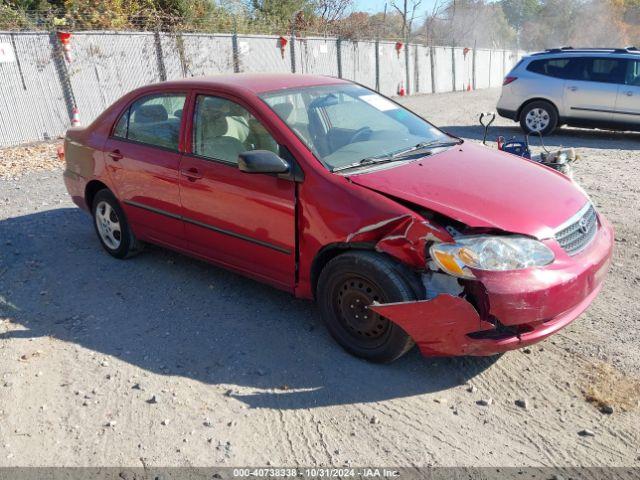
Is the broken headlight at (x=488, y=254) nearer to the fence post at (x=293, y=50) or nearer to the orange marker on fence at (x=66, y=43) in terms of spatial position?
the orange marker on fence at (x=66, y=43)

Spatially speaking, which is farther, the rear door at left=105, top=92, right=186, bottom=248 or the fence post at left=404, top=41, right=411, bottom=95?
the fence post at left=404, top=41, right=411, bottom=95

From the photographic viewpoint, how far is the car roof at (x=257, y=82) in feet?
13.4

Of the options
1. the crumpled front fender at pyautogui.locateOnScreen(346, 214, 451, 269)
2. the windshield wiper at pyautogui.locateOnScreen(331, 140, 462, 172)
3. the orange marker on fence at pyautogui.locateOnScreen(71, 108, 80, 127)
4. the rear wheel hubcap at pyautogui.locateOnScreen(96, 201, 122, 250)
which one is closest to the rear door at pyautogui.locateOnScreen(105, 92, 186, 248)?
the rear wheel hubcap at pyautogui.locateOnScreen(96, 201, 122, 250)

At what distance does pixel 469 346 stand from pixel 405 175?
113cm

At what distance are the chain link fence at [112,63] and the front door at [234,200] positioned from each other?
366 inches

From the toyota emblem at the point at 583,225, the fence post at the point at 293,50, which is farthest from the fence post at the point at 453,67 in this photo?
the toyota emblem at the point at 583,225

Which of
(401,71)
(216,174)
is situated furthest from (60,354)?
(401,71)

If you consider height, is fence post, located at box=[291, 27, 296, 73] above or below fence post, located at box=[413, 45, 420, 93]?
above

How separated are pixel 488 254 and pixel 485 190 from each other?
1.85 ft

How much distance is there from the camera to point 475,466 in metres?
2.59

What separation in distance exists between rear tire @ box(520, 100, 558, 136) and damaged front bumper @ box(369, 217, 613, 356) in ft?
31.0

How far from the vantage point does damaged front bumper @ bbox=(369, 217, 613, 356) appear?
288 centimetres

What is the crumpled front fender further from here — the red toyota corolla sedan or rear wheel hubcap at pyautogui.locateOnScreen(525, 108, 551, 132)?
rear wheel hubcap at pyautogui.locateOnScreen(525, 108, 551, 132)

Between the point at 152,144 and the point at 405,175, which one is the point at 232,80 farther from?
the point at 405,175
